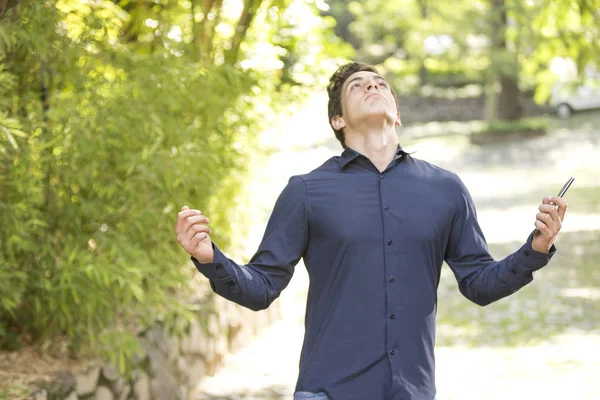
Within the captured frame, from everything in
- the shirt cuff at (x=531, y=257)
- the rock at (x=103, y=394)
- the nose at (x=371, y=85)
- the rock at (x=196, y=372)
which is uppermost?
the nose at (x=371, y=85)

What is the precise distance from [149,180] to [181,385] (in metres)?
1.62

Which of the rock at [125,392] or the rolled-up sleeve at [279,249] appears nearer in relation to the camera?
the rolled-up sleeve at [279,249]

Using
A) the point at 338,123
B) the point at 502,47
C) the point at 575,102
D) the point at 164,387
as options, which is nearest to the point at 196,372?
the point at 164,387

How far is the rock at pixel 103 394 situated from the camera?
5.22 meters

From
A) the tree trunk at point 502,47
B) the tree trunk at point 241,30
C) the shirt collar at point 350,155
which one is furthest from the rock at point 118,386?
the tree trunk at point 502,47

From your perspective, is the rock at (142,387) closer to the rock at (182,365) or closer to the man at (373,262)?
the rock at (182,365)

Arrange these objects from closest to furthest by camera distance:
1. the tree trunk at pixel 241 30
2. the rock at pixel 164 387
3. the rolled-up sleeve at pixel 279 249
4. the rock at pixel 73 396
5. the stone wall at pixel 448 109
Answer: the rolled-up sleeve at pixel 279 249 < the rock at pixel 73 396 < the rock at pixel 164 387 < the tree trunk at pixel 241 30 < the stone wall at pixel 448 109

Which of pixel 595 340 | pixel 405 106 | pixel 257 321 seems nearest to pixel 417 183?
pixel 595 340

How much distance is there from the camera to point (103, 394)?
17.3 ft

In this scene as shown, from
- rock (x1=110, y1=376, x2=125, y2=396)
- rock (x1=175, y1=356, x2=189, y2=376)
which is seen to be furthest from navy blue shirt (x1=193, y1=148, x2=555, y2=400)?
rock (x1=175, y1=356, x2=189, y2=376)

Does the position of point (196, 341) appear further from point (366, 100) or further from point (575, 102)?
point (575, 102)

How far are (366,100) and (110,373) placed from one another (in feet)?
9.62

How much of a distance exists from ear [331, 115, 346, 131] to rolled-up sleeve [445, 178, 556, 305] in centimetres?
39

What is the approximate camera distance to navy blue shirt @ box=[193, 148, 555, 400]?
271 cm
